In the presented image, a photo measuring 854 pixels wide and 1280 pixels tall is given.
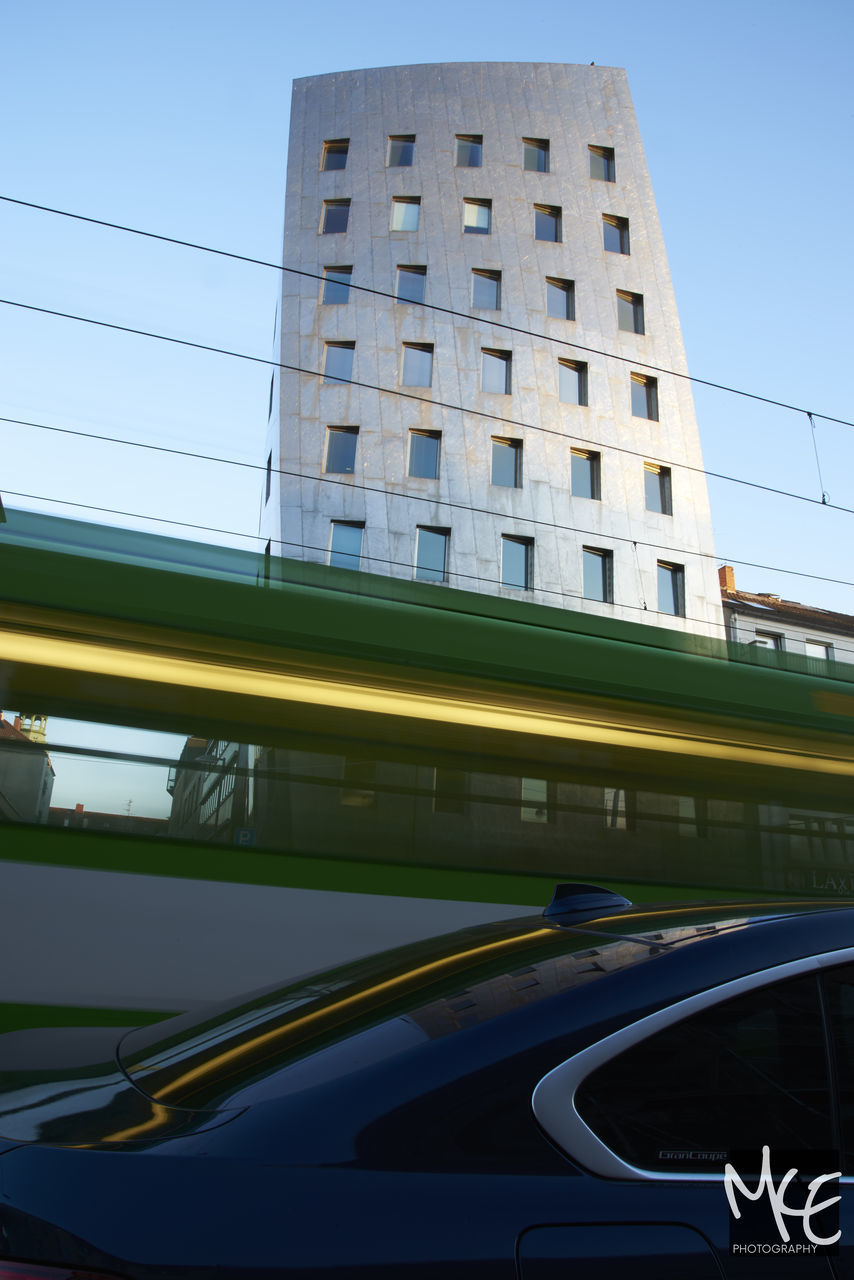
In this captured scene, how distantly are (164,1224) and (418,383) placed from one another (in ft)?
105

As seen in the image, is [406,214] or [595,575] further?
[406,214]

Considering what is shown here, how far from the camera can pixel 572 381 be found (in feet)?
111

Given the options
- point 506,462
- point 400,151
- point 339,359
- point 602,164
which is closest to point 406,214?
point 400,151

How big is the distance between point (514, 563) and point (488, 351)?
6840mm

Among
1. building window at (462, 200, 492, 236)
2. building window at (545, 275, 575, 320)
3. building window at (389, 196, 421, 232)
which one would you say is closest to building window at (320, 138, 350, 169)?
building window at (389, 196, 421, 232)

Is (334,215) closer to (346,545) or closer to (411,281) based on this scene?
(411,281)

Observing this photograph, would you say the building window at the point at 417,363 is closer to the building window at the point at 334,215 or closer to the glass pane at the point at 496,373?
the glass pane at the point at 496,373

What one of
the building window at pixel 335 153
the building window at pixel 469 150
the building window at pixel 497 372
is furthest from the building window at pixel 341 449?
the building window at pixel 469 150

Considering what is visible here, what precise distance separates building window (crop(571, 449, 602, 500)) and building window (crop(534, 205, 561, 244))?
7.53 metres

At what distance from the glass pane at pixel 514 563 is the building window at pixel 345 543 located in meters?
4.54

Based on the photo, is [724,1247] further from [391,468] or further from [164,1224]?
[391,468]

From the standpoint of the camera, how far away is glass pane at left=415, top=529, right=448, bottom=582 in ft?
100

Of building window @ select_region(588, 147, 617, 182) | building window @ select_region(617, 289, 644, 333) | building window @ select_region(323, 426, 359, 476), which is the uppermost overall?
building window @ select_region(588, 147, 617, 182)

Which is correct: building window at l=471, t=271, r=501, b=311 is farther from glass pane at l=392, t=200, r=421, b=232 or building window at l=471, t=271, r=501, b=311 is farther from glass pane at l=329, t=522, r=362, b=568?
glass pane at l=329, t=522, r=362, b=568
